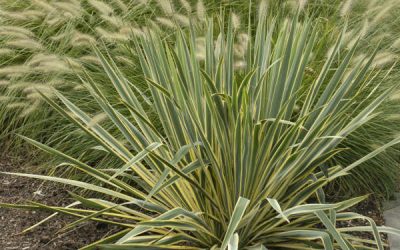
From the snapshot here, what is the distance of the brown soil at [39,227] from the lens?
3725 millimetres

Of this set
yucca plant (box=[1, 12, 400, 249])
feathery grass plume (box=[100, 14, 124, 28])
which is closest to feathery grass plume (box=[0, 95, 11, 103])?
feathery grass plume (box=[100, 14, 124, 28])

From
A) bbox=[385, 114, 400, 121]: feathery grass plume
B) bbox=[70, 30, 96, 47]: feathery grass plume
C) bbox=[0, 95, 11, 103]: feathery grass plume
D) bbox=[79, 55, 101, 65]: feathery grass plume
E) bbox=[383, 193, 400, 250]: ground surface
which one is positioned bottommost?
bbox=[383, 193, 400, 250]: ground surface

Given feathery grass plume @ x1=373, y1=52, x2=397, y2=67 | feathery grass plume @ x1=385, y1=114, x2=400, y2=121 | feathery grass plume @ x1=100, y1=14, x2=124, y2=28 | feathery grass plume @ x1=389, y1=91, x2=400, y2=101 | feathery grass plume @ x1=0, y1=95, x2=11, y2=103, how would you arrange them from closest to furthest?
feathery grass plume @ x1=389, y1=91, x2=400, y2=101, feathery grass plume @ x1=373, y1=52, x2=397, y2=67, feathery grass plume @ x1=385, y1=114, x2=400, y2=121, feathery grass plume @ x1=100, y1=14, x2=124, y2=28, feathery grass plume @ x1=0, y1=95, x2=11, y2=103

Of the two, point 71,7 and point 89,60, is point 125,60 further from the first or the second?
point 71,7

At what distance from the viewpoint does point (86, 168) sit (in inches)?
129

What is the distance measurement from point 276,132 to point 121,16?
2.03 m

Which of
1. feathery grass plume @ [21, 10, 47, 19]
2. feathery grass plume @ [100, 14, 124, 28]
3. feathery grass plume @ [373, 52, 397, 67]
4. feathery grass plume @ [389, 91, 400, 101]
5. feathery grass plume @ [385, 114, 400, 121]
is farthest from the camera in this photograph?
feathery grass plume @ [21, 10, 47, 19]

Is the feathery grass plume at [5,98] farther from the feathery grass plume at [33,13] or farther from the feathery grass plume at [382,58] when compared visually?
the feathery grass plume at [382,58]

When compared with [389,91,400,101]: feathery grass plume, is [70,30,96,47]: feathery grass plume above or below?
above

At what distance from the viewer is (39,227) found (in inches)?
153

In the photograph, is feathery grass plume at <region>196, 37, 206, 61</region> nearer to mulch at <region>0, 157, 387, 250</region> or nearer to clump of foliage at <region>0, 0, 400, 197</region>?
clump of foliage at <region>0, 0, 400, 197</region>

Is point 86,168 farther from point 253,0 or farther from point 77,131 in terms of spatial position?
point 253,0

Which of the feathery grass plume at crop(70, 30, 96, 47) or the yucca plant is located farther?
the feathery grass plume at crop(70, 30, 96, 47)

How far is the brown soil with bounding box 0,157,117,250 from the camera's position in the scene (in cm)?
372
